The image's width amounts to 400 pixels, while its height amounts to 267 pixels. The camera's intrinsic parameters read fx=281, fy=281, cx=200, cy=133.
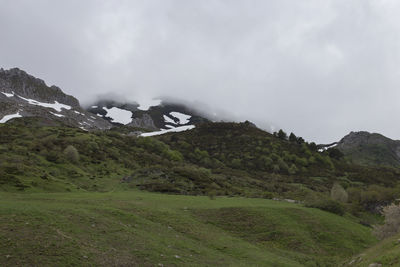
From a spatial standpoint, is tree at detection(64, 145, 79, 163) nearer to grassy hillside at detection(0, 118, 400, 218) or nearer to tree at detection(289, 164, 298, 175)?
grassy hillside at detection(0, 118, 400, 218)

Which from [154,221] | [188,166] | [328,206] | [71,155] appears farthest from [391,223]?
[188,166]

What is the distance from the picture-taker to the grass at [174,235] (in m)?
13.9

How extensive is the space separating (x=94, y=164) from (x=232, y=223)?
47.9 metres

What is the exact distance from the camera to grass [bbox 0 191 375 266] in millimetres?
13875

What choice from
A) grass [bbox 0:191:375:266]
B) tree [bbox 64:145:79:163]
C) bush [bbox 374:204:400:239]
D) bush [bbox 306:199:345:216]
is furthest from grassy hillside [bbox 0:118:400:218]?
bush [bbox 374:204:400:239]

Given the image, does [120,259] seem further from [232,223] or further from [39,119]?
[39,119]

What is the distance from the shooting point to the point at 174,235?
69.6ft

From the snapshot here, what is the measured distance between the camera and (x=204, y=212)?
98.3 feet

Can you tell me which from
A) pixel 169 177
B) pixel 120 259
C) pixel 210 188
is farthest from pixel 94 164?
pixel 120 259

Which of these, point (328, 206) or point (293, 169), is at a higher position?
point (293, 169)

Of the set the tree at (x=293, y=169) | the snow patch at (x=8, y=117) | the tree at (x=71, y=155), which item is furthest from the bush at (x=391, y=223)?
the snow patch at (x=8, y=117)

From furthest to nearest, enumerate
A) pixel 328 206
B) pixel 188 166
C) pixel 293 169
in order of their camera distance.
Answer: pixel 293 169 → pixel 188 166 → pixel 328 206

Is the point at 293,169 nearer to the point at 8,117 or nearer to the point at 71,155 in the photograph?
the point at 71,155

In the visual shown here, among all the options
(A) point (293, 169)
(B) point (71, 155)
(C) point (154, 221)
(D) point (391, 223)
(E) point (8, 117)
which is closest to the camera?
(D) point (391, 223)
